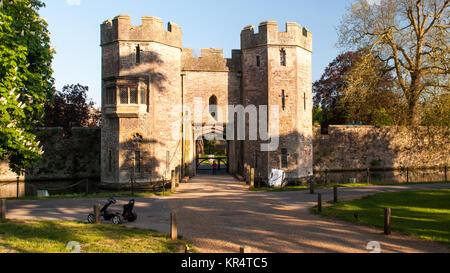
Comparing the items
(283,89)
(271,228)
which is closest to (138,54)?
(283,89)

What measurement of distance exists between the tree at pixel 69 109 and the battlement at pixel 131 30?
13143mm

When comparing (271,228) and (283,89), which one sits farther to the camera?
(283,89)

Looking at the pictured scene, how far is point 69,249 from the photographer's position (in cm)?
747

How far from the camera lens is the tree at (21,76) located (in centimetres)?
1421

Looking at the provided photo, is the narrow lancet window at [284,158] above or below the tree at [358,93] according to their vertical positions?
below

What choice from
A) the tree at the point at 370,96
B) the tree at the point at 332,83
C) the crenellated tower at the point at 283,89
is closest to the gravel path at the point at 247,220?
the crenellated tower at the point at 283,89

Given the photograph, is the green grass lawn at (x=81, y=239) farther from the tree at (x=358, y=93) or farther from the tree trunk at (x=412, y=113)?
the tree trunk at (x=412, y=113)

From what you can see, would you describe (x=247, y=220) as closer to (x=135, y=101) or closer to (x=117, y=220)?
(x=117, y=220)

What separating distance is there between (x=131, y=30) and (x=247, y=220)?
15.9 meters

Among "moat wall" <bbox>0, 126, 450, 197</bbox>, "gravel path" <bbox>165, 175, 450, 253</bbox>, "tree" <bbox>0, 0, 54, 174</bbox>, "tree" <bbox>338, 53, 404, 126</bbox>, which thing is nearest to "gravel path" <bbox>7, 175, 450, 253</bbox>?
"gravel path" <bbox>165, 175, 450, 253</bbox>

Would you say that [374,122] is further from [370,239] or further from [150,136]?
[370,239]

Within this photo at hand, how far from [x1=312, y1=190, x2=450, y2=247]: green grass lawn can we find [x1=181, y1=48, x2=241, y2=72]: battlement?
577 inches

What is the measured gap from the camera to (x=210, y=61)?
25.5m

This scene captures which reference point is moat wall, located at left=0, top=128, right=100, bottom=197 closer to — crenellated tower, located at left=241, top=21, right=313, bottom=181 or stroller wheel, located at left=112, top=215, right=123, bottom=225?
crenellated tower, located at left=241, top=21, right=313, bottom=181
